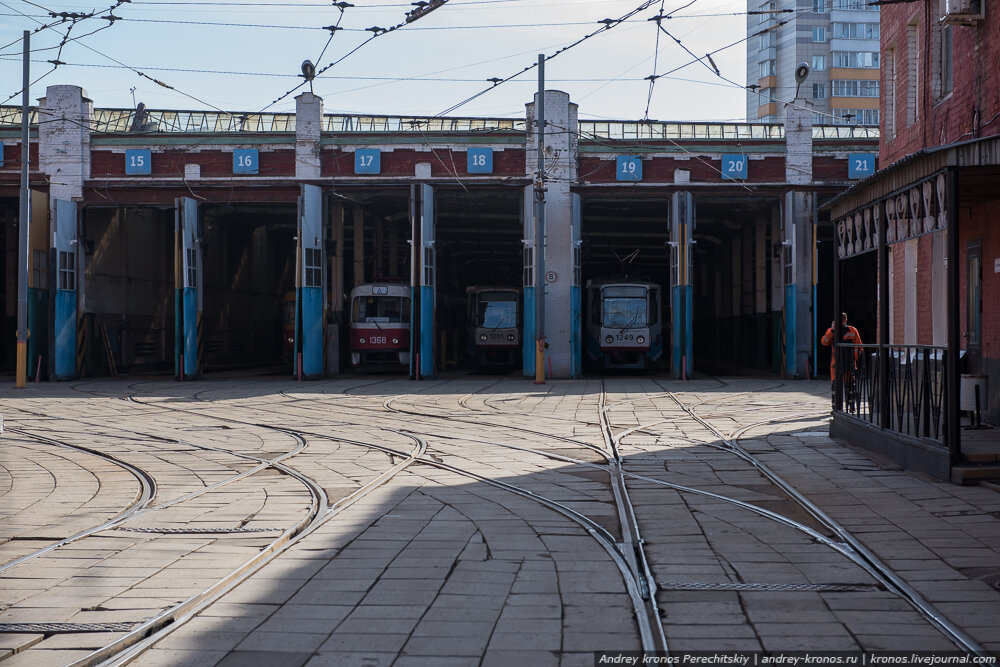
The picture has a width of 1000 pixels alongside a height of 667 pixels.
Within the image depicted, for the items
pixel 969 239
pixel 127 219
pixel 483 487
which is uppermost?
pixel 127 219

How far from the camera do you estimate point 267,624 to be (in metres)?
4.84

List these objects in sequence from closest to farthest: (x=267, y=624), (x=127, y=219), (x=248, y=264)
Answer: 1. (x=267, y=624)
2. (x=127, y=219)
3. (x=248, y=264)

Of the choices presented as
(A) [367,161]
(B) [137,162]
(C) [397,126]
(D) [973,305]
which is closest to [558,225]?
(C) [397,126]

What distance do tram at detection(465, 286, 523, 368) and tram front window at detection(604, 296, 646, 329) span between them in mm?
3502

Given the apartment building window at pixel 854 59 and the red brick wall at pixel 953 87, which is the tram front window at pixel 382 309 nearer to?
the red brick wall at pixel 953 87

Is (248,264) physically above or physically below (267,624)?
above

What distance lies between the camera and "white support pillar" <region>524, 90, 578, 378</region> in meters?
28.9

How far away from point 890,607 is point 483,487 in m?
4.84

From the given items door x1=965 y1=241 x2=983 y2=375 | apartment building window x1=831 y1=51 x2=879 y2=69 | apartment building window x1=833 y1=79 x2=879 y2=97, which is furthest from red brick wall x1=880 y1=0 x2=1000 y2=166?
apartment building window x1=831 y1=51 x2=879 y2=69

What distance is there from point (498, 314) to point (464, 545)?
1037 inches

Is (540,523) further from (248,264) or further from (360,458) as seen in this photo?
(248,264)

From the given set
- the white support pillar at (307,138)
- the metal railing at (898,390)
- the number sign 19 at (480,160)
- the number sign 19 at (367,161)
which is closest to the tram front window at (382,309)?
the number sign 19 at (367,161)

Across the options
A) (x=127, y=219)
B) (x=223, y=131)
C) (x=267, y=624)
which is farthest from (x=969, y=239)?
(x=127, y=219)

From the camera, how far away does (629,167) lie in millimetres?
29000
